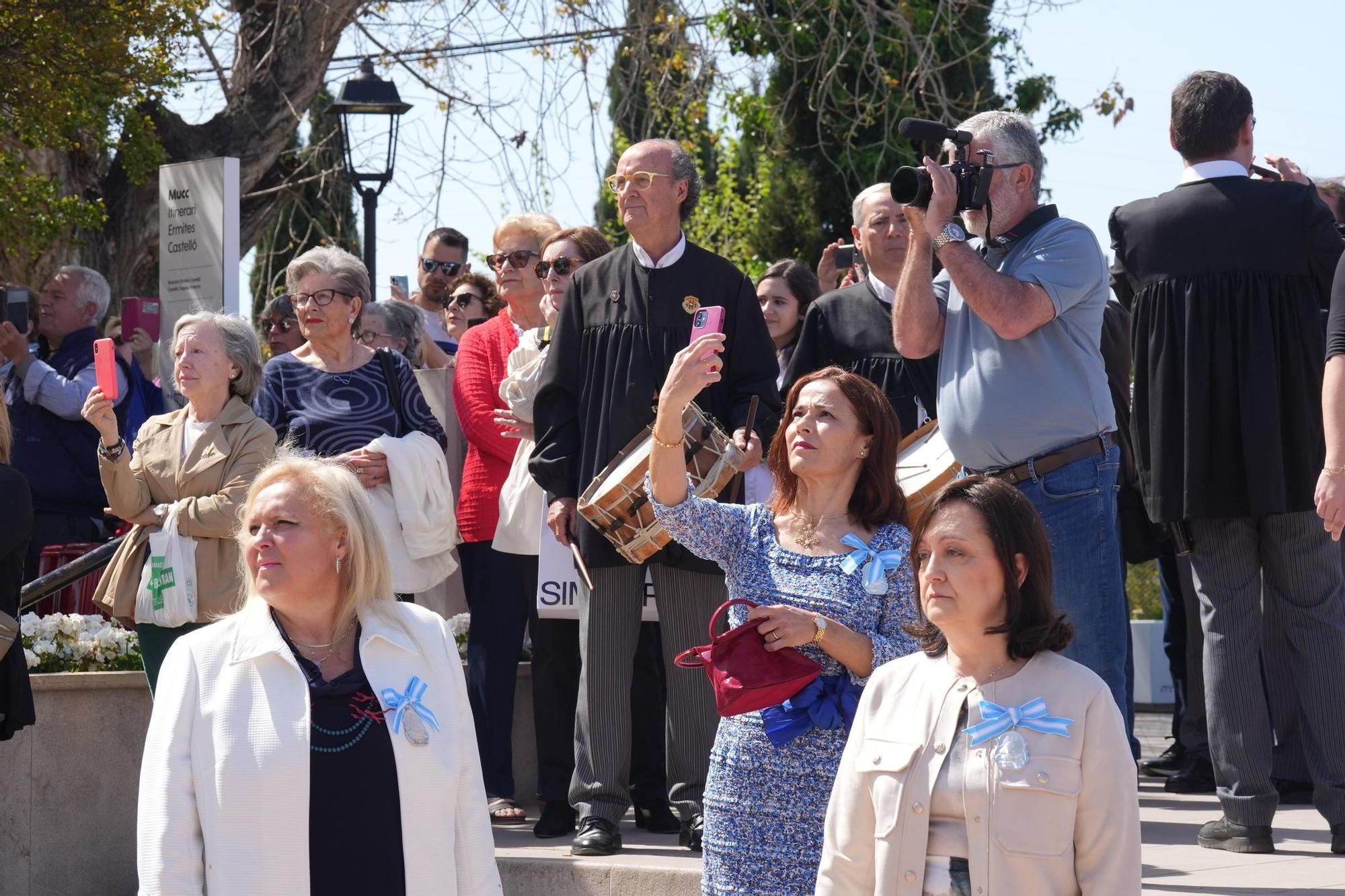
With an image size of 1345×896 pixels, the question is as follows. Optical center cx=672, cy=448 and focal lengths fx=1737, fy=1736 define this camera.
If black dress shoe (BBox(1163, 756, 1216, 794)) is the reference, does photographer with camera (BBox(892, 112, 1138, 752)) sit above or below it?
above

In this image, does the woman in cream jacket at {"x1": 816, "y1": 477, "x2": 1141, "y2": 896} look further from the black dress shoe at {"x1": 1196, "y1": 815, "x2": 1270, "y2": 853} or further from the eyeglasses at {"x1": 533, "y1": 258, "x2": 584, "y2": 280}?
the eyeglasses at {"x1": 533, "y1": 258, "x2": 584, "y2": 280}

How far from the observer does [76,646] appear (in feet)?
22.2

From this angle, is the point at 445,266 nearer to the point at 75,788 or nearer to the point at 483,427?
the point at 483,427

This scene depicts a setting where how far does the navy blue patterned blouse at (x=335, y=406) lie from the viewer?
22.0 feet

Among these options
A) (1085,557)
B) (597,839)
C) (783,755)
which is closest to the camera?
(783,755)

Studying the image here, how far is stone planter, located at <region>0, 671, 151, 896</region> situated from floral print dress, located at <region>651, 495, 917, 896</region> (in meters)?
3.13

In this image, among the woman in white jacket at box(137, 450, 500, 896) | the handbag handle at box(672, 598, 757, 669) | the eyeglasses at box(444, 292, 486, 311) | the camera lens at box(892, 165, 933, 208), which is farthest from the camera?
the eyeglasses at box(444, 292, 486, 311)

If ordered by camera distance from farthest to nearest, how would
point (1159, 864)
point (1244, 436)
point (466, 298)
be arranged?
point (466, 298) → point (1244, 436) → point (1159, 864)

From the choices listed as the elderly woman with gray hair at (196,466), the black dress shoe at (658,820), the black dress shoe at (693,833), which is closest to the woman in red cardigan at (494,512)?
the black dress shoe at (658,820)

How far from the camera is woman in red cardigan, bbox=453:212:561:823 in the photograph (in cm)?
687

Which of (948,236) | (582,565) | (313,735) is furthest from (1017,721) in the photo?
(582,565)

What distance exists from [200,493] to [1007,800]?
150 inches

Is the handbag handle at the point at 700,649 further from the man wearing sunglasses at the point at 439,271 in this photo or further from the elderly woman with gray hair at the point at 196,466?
the man wearing sunglasses at the point at 439,271

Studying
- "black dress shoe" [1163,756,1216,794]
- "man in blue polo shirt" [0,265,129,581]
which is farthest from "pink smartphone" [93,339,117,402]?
"black dress shoe" [1163,756,1216,794]
